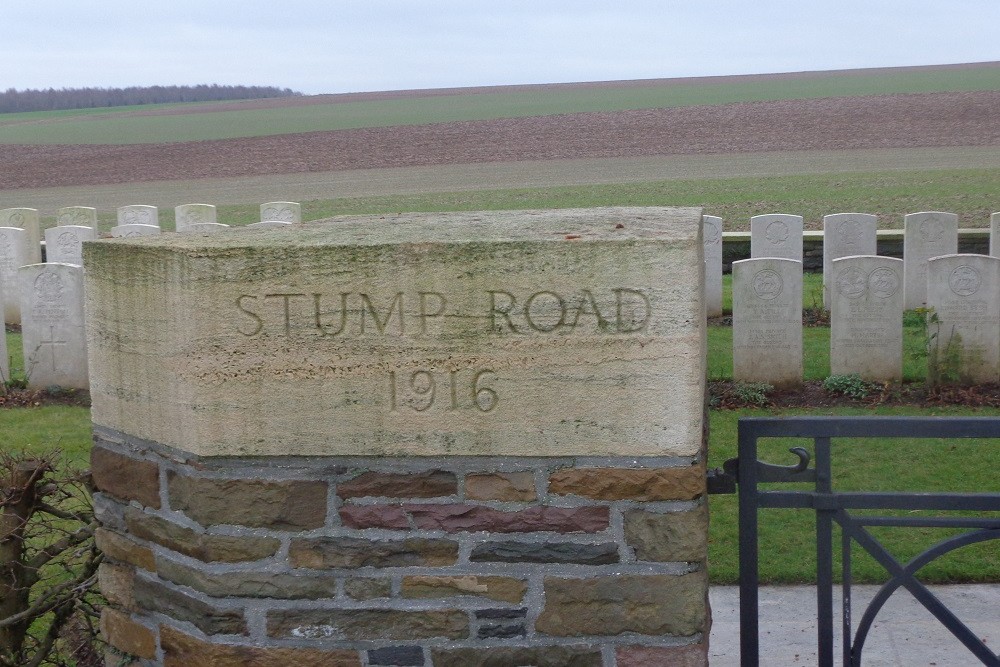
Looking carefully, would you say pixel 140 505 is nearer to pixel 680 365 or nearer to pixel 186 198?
pixel 680 365

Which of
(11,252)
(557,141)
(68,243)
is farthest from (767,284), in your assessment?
(557,141)

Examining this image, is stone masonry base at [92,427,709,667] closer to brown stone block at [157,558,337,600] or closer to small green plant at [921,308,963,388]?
brown stone block at [157,558,337,600]

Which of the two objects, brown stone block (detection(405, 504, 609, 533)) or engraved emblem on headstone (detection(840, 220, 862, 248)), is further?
engraved emblem on headstone (detection(840, 220, 862, 248))

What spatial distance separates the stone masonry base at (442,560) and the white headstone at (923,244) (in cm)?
880

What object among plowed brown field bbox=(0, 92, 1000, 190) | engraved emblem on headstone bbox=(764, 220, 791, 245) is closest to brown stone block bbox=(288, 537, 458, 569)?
engraved emblem on headstone bbox=(764, 220, 791, 245)

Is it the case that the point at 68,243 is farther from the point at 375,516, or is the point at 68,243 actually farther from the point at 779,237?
the point at 375,516

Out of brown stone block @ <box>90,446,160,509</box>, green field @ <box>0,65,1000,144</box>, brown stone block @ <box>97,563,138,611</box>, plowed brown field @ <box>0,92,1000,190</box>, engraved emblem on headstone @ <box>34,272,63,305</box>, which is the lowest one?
brown stone block @ <box>97,563,138,611</box>

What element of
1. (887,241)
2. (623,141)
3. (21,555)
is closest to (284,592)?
(21,555)

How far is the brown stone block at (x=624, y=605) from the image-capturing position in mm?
2709

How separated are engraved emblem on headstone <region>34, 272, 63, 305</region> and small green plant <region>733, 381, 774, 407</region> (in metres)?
5.37

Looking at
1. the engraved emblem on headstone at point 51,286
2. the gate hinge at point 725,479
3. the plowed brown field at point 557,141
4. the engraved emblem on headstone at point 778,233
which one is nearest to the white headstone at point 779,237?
the engraved emblem on headstone at point 778,233

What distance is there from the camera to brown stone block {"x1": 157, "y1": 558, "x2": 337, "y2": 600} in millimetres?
2801

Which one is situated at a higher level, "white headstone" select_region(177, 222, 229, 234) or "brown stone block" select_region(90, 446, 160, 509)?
"white headstone" select_region(177, 222, 229, 234)

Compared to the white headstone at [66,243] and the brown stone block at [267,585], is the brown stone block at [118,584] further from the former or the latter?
the white headstone at [66,243]
